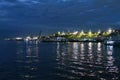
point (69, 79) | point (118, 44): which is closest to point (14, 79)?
point (69, 79)

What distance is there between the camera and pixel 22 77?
42.2 meters

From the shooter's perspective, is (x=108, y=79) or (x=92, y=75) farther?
(x=92, y=75)

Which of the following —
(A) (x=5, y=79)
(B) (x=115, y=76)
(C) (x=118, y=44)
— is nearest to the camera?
(A) (x=5, y=79)

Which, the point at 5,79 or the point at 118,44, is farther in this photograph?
the point at 118,44

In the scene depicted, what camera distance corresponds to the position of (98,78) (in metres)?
41.1

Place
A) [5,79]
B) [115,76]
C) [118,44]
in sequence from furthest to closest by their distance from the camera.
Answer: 1. [118,44]
2. [115,76]
3. [5,79]

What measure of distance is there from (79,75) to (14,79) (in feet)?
33.6

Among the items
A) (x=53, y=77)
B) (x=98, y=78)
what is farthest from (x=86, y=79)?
(x=53, y=77)

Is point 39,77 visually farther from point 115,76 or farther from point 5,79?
point 115,76

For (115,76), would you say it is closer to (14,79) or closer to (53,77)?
(53,77)

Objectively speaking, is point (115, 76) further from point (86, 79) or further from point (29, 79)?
point (29, 79)

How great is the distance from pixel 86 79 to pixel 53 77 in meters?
5.15

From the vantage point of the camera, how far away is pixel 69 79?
133 feet

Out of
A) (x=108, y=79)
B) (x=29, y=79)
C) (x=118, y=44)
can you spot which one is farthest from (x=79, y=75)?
(x=118, y=44)
